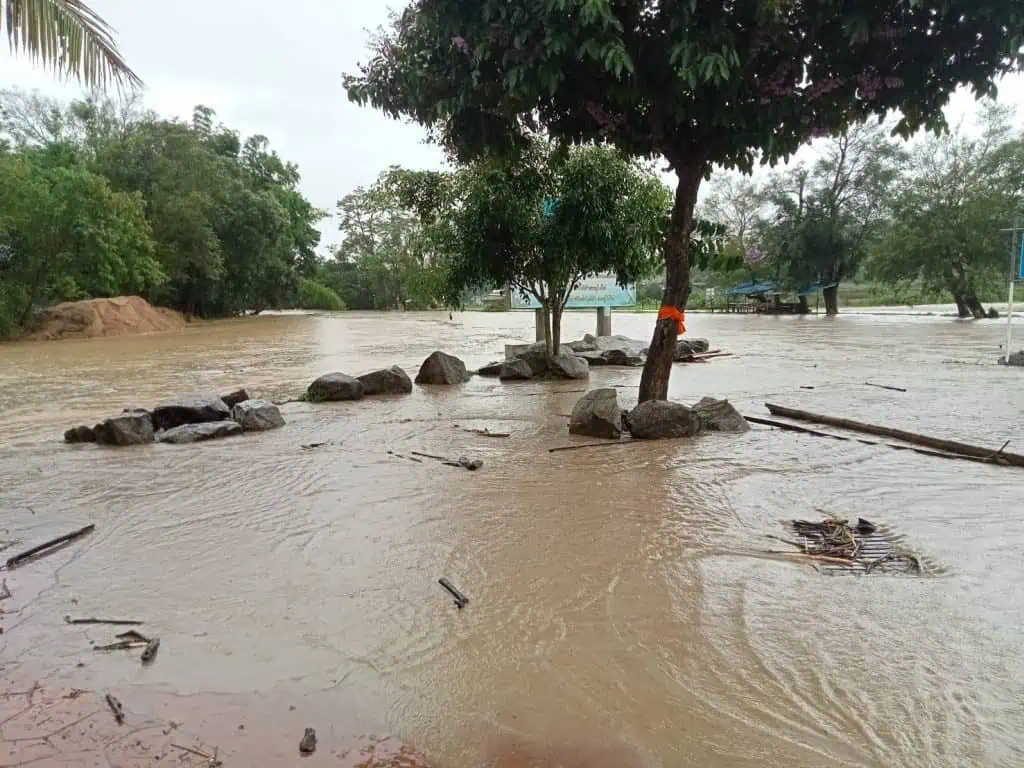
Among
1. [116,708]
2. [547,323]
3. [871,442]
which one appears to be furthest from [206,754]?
[547,323]

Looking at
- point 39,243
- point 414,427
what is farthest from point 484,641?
point 39,243

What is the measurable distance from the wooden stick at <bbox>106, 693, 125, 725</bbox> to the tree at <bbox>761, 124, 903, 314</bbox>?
41128 mm

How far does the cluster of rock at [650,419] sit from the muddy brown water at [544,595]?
0.32 metres

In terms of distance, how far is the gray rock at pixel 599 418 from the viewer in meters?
7.35

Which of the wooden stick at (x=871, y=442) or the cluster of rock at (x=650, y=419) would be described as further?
the cluster of rock at (x=650, y=419)

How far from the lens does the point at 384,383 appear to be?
426 inches

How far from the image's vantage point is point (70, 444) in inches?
294

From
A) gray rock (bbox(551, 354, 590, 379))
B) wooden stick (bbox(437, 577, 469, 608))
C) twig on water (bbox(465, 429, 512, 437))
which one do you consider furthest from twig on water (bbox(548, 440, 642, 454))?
gray rock (bbox(551, 354, 590, 379))

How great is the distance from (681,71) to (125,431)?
251 inches

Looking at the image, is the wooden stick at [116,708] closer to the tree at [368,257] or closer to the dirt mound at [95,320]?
the dirt mound at [95,320]

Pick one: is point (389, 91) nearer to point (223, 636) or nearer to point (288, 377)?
point (223, 636)

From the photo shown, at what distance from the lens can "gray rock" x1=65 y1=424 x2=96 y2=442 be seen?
7.56m

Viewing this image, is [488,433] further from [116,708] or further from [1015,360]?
[1015,360]

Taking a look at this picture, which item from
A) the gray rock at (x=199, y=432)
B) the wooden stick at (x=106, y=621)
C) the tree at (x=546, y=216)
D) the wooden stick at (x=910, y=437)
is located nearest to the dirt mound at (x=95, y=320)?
the tree at (x=546, y=216)
